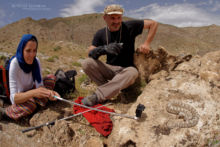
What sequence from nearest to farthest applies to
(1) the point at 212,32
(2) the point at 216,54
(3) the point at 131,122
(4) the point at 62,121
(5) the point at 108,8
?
(3) the point at 131,122 → (4) the point at 62,121 → (5) the point at 108,8 → (2) the point at 216,54 → (1) the point at 212,32

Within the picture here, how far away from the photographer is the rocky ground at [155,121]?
6.39ft

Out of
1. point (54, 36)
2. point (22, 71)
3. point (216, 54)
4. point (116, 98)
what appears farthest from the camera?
point (54, 36)

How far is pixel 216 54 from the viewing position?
3385 millimetres

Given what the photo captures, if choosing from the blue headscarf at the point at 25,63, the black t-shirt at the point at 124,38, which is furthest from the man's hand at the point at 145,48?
the blue headscarf at the point at 25,63

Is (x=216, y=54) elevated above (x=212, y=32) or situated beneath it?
situated beneath

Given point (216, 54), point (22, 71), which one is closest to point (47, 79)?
point (22, 71)

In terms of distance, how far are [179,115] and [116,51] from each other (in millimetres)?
1684

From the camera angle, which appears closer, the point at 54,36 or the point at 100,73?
the point at 100,73

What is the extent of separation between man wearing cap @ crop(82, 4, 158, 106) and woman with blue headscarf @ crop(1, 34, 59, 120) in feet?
3.39

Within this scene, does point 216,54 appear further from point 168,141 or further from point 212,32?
point 212,32

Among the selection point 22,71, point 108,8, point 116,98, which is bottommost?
point 116,98

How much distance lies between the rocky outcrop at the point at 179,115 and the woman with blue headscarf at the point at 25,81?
1.48 meters

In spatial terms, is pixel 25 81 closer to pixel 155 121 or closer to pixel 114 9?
pixel 114 9

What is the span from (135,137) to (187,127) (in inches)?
28.0
